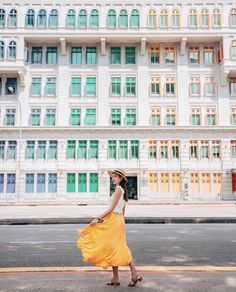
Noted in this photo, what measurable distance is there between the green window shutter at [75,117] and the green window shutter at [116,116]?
130 inches

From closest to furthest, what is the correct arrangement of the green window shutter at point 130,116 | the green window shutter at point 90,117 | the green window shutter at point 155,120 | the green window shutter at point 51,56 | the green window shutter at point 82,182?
the green window shutter at point 82,182
the green window shutter at point 90,117
the green window shutter at point 130,116
the green window shutter at point 155,120
the green window shutter at point 51,56

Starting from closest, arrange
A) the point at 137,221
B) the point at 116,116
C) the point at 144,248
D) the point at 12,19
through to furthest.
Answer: the point at 144,248, the point at 137,221, the point at 116,116, the point at 12,19

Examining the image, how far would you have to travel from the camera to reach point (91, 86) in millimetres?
34000

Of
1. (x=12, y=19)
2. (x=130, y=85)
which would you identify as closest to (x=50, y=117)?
(x=130, y=85)

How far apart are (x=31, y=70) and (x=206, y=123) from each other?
17.9m

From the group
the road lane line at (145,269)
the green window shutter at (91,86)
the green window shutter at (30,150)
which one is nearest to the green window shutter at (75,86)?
the green window shutter at (91,86)

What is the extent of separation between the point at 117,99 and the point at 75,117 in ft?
14.7

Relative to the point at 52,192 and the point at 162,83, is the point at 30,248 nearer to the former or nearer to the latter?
the point at 52,192

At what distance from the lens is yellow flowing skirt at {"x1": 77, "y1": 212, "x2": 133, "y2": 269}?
443 centimetres

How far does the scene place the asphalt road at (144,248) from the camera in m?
6.39

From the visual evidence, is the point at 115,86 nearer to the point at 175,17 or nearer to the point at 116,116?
the point at 116,116

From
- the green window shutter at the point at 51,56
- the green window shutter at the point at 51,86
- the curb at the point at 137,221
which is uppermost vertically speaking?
the green window shutter at the point at 51,56

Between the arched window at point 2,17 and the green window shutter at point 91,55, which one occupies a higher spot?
the arched window at point 2,17

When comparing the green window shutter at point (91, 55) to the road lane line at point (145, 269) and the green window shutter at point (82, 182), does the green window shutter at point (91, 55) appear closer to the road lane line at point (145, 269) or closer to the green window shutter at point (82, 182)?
the green window shutter at point (82, 182)
